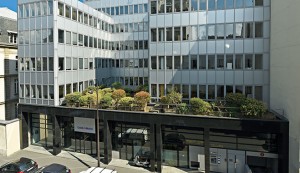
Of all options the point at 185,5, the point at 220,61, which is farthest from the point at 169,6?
the point at 220,61

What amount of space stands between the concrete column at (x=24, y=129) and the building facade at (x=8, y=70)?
8.92 meters

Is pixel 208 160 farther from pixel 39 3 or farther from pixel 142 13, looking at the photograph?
pixel 142 13

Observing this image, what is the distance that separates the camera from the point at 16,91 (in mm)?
37719

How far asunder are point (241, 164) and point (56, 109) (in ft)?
65.3

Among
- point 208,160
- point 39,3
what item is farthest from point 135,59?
point 208,160

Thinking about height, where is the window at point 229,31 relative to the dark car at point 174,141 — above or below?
above

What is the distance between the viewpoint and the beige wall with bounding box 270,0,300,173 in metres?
→ 16.5

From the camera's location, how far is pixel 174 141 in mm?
23328

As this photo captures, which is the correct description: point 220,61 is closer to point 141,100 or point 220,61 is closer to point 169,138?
point 141,100

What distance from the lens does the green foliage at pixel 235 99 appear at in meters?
20.9

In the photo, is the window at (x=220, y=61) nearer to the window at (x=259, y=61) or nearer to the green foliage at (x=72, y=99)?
the window at (x=259, y=61)

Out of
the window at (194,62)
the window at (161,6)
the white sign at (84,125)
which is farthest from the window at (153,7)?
the white sign at (84,125)

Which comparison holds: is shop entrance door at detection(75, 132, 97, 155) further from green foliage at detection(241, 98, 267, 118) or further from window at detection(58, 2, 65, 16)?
green foliage at detection(241, 98, 267, 118)

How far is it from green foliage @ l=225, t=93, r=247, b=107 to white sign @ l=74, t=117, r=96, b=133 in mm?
14237
